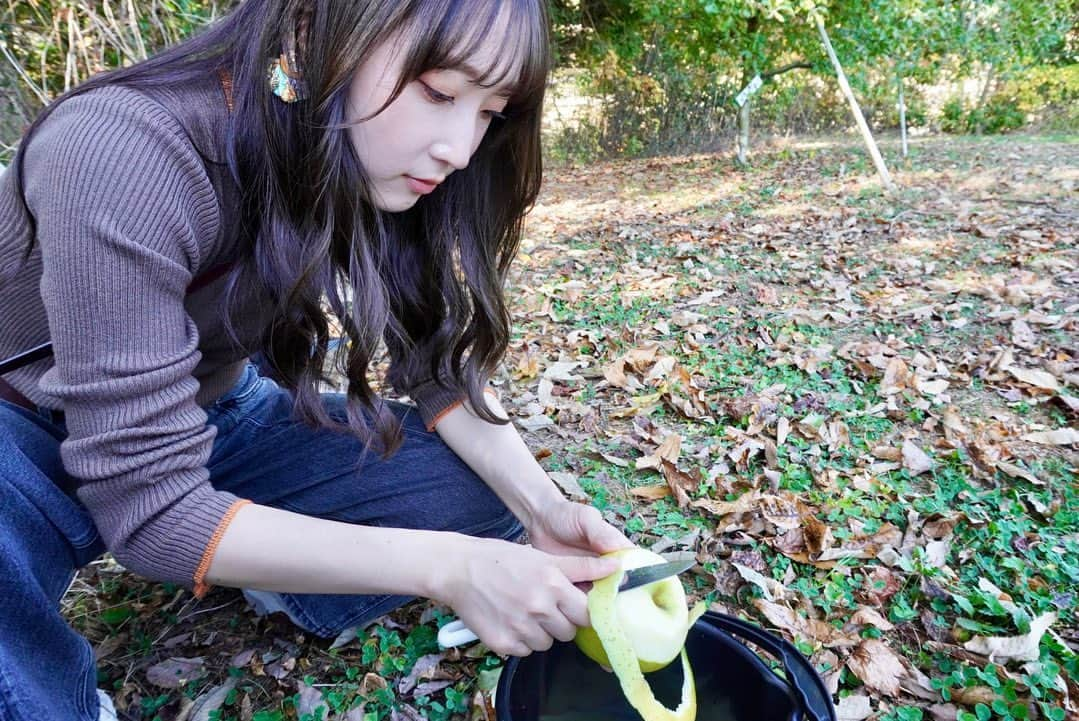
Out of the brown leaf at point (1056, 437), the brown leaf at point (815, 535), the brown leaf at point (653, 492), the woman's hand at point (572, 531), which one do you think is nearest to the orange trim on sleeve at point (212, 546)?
the woman's hand at point (572, 531)

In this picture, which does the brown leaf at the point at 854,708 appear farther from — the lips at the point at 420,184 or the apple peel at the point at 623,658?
the lips at the point at 420,184

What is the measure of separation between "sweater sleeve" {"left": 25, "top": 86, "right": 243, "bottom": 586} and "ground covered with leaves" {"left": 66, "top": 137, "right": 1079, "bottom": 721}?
644 millimetres

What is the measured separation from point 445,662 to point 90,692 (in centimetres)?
68

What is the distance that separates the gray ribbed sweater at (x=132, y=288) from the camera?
94 cm

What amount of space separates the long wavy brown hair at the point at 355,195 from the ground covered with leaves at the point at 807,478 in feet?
2.12

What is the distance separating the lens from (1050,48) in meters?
11.3

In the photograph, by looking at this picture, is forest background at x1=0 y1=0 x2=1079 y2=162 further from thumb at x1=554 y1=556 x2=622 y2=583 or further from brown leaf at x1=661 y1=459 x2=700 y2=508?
thumb at x1=554 y1=556 x2=622 y2=583

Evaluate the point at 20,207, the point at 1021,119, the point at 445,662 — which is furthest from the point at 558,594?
the point at 1021,119

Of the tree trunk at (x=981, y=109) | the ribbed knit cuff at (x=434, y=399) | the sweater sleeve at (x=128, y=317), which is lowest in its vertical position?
the tree trunk at (x=981, y=109)

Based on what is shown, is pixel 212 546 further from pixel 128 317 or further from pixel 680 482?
pixel 680 482

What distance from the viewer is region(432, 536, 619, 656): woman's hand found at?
3.28 feet

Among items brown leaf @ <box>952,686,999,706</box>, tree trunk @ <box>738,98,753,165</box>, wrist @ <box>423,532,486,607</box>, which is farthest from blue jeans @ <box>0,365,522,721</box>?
tree trunk @ <box>738,98,753,165</box>

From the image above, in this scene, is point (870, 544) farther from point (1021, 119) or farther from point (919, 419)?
point (1021, 119)

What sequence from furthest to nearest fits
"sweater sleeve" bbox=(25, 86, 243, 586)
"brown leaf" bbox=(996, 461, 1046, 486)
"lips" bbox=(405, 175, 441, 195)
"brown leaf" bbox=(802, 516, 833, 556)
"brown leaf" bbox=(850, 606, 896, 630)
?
1. "brown leaf" bbox=(996, 461, 1046, 486)
2. "brown leaf" bbox=(802, 516, 833, 556)
3. "brown leaf" bbox=(850, 606, 896, 630)
4. "lips" bbox=(405, 175, 441, 195)
5. "sweater sleeve" bbox=(25, 86, 243, 586)
